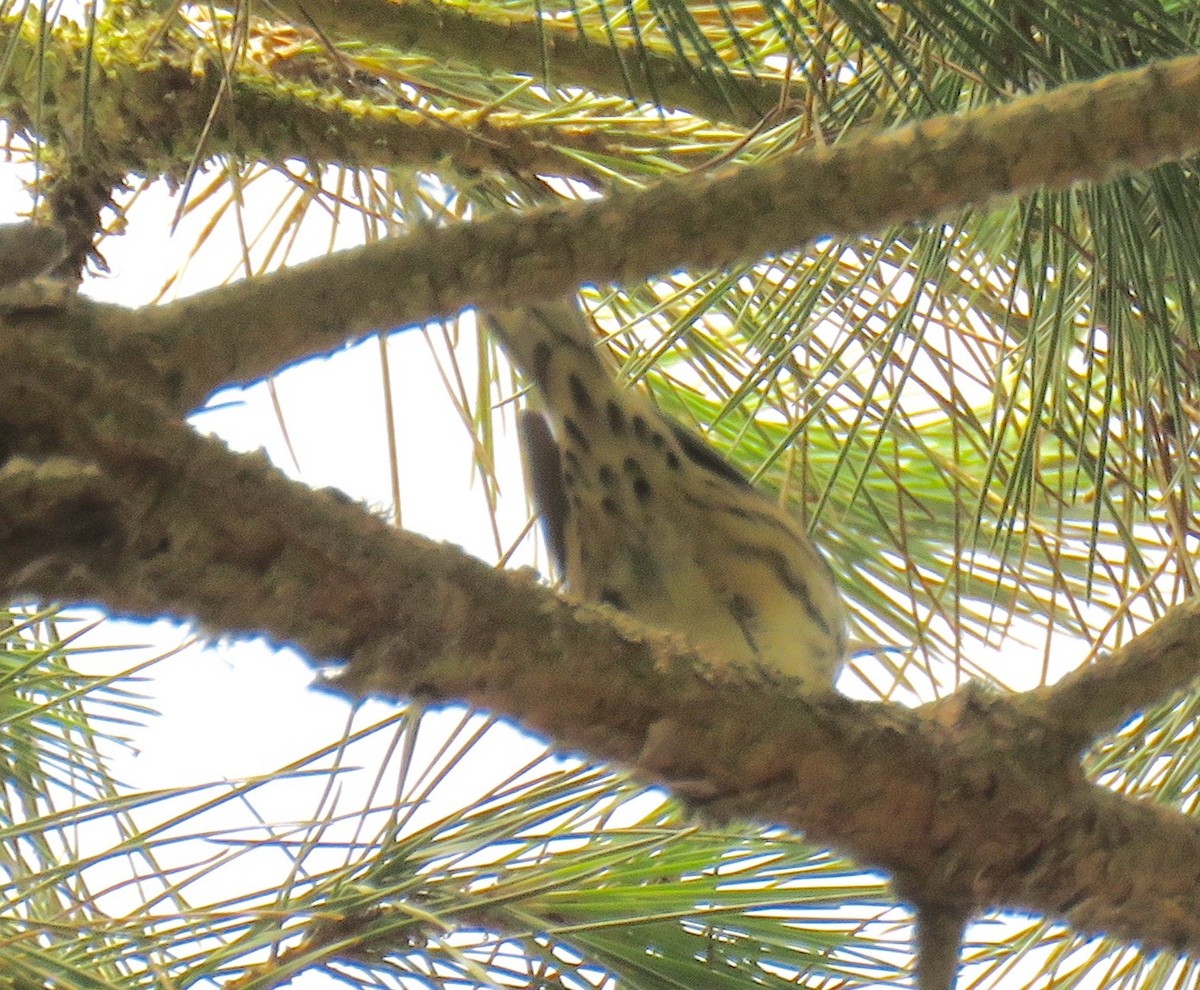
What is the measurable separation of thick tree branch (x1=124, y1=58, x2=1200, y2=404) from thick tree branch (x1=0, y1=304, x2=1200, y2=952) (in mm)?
47

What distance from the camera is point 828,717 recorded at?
523mm

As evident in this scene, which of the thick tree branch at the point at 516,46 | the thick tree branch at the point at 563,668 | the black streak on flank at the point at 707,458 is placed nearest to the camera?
the thick tree branch at the point at 563,668

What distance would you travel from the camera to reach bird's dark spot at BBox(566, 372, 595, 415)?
89 cm

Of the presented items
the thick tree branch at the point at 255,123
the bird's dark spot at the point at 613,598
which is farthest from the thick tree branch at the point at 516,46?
the bird's dark spot at the point at 613,598

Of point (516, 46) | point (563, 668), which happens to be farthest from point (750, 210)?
point (516, 46)

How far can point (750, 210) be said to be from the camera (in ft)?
1.38

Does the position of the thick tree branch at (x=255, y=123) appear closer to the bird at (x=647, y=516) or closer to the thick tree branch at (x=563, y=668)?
the bird at (x=647, y=516)

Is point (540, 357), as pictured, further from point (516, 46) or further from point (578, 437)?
point (516, 46)

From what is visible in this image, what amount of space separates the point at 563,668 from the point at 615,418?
47 cm

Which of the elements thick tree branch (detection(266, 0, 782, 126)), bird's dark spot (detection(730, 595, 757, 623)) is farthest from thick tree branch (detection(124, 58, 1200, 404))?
bird's dark spot (detection(730, 595, 757, 623))

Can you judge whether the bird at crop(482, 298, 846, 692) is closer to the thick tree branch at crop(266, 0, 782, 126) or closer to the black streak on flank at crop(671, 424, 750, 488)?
the black streak on flank at crop(671, 424, 750, 488)

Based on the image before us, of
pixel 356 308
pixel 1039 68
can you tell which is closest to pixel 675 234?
pixel 356 308

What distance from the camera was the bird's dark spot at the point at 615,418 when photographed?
35.5 inches

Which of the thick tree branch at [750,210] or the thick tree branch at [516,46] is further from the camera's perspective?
the thick tree branch at [516,46]
